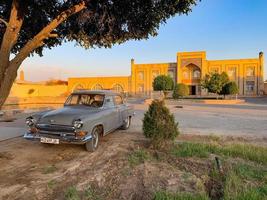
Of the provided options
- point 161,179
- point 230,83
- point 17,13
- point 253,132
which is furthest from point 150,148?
point 230,83

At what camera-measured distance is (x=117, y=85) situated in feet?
207

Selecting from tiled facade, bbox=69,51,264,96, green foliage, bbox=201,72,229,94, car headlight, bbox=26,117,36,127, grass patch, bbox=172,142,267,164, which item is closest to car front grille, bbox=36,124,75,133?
car headlight, bbox=26,117,36,127

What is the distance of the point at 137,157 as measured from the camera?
20.3 ft

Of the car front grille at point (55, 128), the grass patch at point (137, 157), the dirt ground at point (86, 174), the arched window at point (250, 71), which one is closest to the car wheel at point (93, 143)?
the dirt ground at point (86, 174)

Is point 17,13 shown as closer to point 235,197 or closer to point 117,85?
point 235,197

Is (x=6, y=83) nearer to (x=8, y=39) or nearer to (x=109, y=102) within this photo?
(x=8, y=39)

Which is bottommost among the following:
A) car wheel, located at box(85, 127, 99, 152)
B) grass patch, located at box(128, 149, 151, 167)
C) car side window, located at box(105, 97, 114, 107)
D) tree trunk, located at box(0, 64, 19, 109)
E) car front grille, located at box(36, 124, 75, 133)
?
grass patch, located at box(128, 149, 151, 167)

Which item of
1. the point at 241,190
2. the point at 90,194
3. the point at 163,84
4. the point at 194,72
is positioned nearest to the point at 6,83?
the point at 90,194

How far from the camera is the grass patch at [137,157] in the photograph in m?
5.84

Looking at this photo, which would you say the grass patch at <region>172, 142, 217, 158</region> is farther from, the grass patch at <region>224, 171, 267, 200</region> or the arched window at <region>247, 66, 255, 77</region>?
the arched window at <region>247, 66, 255, 77</region>

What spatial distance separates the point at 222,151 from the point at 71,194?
4.05 metres

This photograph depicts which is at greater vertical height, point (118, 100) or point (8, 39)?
point (8, 39)

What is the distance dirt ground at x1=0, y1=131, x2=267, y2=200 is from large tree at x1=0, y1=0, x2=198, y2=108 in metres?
1.66

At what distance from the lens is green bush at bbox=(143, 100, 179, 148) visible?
677 cm
